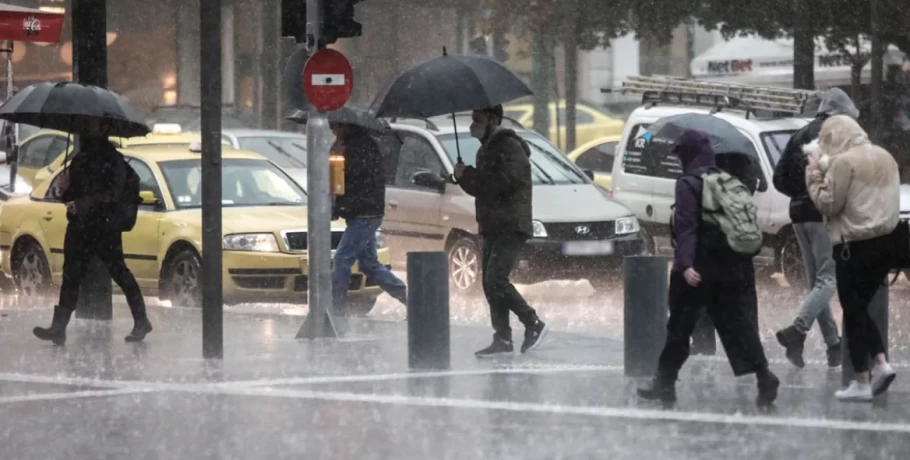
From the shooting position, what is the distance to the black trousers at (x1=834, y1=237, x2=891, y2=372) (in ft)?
29.5

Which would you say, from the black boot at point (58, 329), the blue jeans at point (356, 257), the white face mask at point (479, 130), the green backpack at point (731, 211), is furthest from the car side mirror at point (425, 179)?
the green backpack at point (731, 211)

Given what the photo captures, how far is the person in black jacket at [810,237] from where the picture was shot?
34.0 feet

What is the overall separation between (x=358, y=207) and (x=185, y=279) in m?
2.39

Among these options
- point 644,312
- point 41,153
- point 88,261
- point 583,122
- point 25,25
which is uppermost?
point 25,25

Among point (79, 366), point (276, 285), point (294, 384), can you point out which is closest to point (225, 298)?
point (276, 285)

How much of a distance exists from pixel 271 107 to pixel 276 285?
23664mm

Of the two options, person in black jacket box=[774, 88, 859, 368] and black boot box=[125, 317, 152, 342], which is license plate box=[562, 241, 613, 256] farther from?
person in black jacket box=[774, 88, 859, 368]

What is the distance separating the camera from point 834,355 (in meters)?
10.7

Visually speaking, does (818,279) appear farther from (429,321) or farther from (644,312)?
(429,321)

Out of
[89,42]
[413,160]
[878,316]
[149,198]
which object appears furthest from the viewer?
[413,160]

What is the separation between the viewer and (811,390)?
9.62 meters

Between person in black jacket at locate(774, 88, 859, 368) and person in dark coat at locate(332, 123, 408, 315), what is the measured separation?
10.8 feet

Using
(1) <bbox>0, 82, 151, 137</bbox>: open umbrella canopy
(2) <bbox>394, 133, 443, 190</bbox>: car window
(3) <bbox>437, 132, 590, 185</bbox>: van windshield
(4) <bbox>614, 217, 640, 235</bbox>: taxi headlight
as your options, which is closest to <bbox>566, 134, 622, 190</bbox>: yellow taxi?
(3) <bbox>437, 132, 590, 185</bbox>: van windshield

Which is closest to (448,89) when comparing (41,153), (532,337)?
(532,337)
